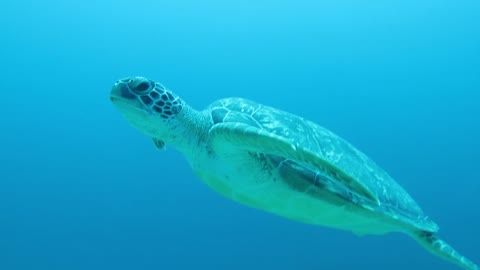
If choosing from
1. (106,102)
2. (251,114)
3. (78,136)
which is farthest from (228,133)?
(106,102)

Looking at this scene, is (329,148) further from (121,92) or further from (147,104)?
(121,92)

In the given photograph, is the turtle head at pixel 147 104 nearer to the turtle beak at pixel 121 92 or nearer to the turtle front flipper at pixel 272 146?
the turtle beak at pixel 121 92

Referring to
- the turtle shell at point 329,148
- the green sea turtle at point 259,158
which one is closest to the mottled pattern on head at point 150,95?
the green sea turtle at point 259,158

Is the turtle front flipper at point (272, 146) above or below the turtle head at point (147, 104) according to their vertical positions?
below

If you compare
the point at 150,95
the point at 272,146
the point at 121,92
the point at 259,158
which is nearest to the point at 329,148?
the point at 259,158

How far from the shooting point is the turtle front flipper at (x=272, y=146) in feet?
7.16

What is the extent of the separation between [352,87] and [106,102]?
664 centimetres

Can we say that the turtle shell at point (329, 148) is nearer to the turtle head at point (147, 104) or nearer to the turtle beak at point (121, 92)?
the turtle head at point (147, 104)

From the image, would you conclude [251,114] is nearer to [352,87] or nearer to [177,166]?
[177,166]

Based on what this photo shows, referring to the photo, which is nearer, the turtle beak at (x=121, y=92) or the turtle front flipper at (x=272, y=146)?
the turtle front flipper at (x=272, y=146)

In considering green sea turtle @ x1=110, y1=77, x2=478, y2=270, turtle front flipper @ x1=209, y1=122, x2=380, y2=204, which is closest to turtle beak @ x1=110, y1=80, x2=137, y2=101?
green sea turtle @ x1=110, y1=77, x2=478, y2=270

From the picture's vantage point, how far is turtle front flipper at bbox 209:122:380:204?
2.18 metres

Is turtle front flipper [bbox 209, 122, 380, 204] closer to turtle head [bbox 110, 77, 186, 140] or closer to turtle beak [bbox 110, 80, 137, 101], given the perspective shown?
turtle head [bbox 110, 77, 186, 140]

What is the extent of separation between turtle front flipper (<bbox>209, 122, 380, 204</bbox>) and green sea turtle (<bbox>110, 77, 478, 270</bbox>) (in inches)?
0.5
